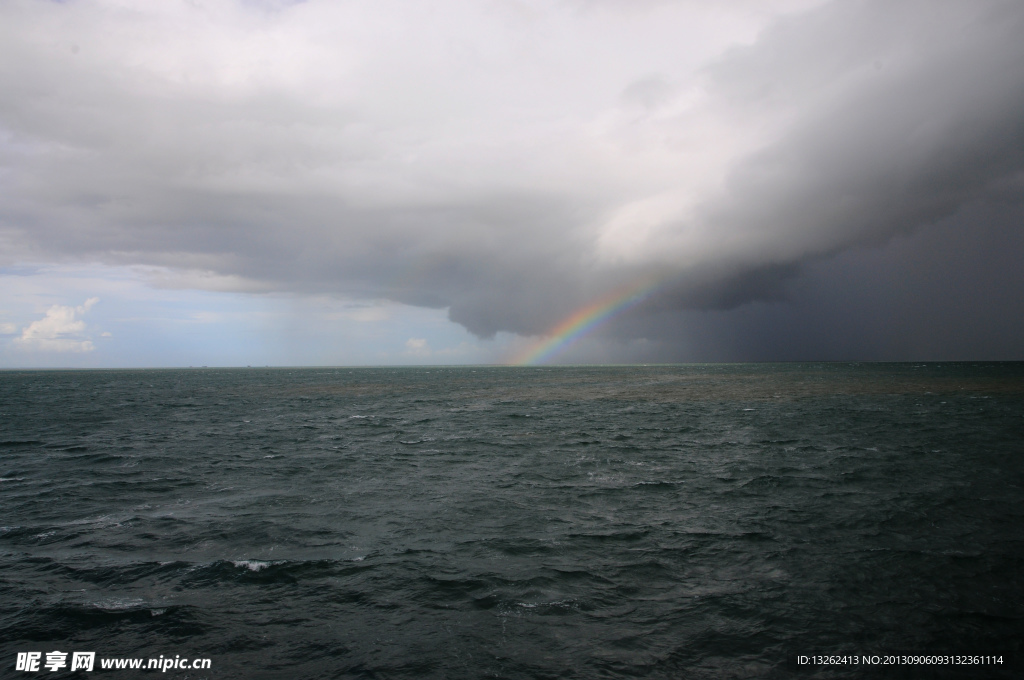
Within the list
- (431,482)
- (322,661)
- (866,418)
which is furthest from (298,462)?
(866,418)

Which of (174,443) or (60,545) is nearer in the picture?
(60,545)

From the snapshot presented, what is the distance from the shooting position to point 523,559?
1705 cm

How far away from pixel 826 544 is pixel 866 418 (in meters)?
43.3

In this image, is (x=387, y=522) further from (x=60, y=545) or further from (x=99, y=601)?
(x=60, y=545)

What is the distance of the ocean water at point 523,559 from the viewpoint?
38.9 feet

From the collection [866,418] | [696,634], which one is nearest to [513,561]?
[696,634]

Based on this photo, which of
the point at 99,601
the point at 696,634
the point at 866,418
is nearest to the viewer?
the point at 696,634

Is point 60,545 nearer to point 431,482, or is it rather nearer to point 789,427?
point 431,482

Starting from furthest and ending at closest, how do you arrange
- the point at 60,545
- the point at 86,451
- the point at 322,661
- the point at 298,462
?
the point at 86,451 < the point at 298,462 < the point at 60,545 < the point at 322,661

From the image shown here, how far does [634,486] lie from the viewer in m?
26.8

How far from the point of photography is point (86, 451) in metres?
40.2

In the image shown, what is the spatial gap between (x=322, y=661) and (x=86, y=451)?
3994 centimetres

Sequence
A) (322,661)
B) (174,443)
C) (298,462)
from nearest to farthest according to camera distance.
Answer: (322,661)
(298,462)
(174,443)

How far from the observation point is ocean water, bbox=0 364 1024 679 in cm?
1184
